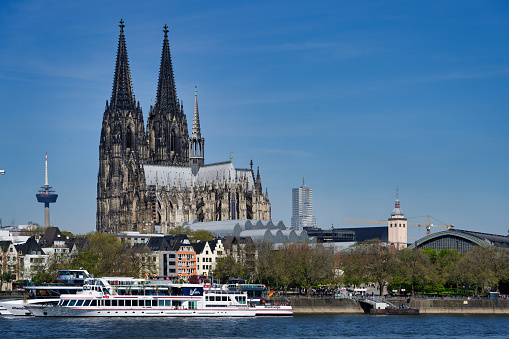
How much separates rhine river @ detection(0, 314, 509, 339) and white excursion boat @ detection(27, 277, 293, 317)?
9.96 feet

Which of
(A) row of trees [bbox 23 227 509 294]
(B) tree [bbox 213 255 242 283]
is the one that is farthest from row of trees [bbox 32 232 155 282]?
(B) tree [bbox 213 255 242 283]

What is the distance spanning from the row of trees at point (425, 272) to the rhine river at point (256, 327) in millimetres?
24751

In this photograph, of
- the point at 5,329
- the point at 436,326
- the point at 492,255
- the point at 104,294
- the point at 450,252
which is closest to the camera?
the point at 5,329

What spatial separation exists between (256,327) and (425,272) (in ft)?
159

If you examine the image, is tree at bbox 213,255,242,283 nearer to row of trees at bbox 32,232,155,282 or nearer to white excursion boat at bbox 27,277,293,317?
row of trees at bbox 32,232,155,282

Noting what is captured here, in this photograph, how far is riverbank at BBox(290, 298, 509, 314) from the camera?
432 ft

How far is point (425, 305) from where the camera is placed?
135m

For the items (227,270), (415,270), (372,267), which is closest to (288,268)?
(372,267)

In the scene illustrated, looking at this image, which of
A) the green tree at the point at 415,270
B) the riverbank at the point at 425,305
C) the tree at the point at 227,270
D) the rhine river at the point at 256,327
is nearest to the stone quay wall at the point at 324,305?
the riverbank at the point at 425,305

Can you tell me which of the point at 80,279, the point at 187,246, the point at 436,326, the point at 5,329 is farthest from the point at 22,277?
the point at 436,326

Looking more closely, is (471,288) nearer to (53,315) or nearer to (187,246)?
(187,246)

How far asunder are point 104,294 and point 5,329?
62.7 ft

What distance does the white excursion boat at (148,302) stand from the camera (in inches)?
4574

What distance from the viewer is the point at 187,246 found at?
18138cm
